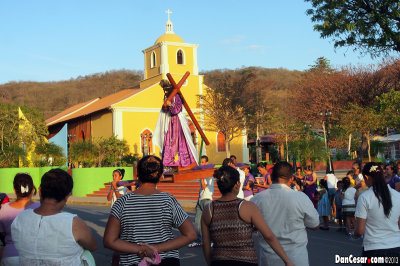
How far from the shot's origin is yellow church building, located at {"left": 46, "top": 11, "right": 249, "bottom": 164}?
38.6m

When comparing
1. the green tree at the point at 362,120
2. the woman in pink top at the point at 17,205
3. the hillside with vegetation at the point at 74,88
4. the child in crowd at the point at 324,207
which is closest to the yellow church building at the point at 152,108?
the green tree at the point at 362,120

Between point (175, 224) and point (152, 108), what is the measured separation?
1409 inches

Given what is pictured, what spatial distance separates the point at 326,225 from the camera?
42.7 feet

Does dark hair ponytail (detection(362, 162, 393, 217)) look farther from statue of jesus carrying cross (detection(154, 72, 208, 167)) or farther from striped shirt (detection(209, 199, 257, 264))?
statue of jesus carrying cross (detection(154, 72, 208, 167))

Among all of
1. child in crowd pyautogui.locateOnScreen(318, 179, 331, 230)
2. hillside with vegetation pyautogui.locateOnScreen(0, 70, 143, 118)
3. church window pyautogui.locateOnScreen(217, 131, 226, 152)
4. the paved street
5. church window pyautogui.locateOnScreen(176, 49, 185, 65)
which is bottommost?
the paved street

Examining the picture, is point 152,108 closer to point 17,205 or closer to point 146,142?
point 146,142

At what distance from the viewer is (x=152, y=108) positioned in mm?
39625

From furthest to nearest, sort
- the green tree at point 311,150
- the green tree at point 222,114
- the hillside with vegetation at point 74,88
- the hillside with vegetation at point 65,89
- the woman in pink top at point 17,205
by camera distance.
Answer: the hillside with vegetation at point 65,89
the hillside with vegetation at point 74,88
the green tree at point 222,114
the green tree at point 311,150
the woman in pink top at point 17,205

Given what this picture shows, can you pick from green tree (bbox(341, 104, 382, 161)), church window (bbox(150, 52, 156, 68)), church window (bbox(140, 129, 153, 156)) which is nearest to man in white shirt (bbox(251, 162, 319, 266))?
green tree (bbox(341, 104, 382, 161))

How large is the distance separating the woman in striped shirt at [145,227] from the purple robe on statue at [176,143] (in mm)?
14529

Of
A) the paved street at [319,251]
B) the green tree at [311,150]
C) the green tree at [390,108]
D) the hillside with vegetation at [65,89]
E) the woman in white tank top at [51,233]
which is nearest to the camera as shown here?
the woman in white tank top at [51,233]

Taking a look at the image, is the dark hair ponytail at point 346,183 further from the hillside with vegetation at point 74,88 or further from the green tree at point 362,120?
the hillside with vegetation at point 74,88

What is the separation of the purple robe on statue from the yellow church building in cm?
1746

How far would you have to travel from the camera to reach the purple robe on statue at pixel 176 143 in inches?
741
